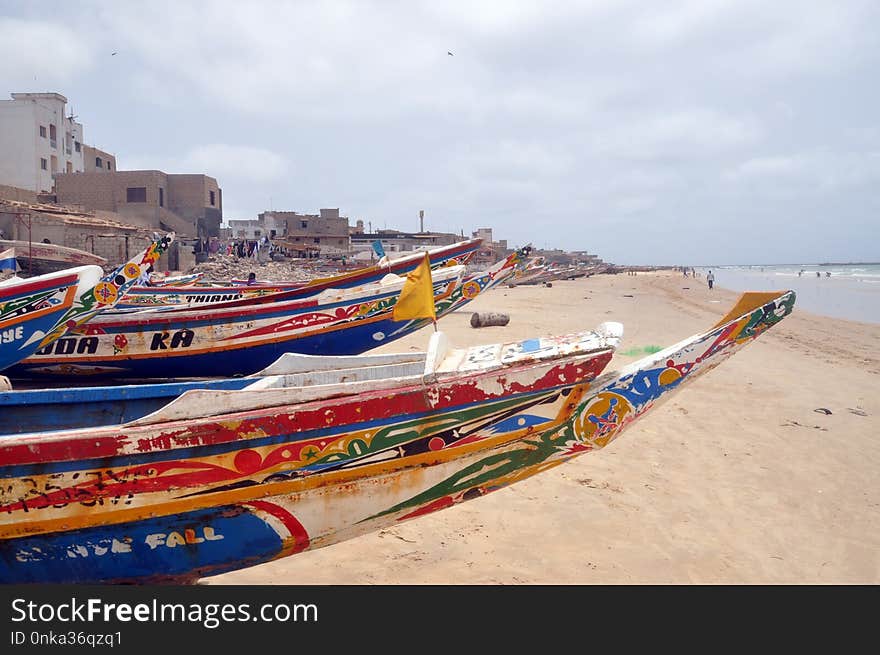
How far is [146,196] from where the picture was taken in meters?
31.4

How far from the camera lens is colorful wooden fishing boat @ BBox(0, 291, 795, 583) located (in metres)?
2.56

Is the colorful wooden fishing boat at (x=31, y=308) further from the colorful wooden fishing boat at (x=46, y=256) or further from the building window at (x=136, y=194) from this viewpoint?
the building window at (x=136, y=194)

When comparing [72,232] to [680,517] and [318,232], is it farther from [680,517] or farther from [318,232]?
[680,517]

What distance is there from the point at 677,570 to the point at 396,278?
551 centimetres

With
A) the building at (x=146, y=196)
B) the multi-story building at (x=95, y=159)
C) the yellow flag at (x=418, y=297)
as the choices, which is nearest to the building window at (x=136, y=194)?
the building at (x=146, y=196)

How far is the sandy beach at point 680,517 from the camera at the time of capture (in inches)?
142

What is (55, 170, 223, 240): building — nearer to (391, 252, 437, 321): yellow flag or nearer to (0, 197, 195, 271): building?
(0, 197, 195, 271): building

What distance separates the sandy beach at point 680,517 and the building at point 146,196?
3011cm

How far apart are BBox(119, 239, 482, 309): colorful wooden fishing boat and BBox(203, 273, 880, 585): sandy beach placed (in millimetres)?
4169

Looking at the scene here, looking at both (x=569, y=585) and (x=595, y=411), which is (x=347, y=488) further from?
(x=569, y=585)

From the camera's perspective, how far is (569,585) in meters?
3.41

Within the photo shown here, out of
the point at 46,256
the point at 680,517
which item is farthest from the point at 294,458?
the point at 46,256

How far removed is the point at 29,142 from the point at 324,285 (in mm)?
38655

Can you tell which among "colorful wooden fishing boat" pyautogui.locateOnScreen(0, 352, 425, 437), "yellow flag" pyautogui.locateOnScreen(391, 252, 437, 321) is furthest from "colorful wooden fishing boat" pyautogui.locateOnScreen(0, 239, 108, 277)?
"yellow flag" pyautogui.locateOnScreen(391, 252, 437, 321)
